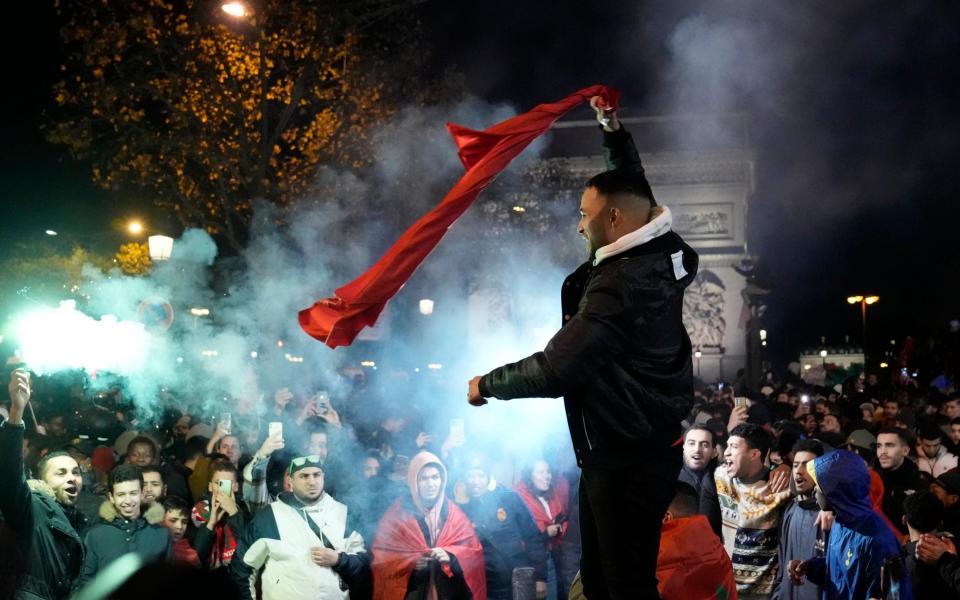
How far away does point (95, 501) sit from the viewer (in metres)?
6.90

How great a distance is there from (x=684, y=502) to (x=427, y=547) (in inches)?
78.8

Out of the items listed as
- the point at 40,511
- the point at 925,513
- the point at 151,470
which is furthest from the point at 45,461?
the point at 925,513

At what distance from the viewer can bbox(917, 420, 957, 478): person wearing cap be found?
898 centimetres

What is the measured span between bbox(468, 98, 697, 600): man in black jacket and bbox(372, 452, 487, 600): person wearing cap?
10.4 feet

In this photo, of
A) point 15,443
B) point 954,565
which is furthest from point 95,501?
point 954,565

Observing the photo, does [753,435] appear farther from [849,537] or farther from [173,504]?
[173,504]

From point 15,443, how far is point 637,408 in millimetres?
3272

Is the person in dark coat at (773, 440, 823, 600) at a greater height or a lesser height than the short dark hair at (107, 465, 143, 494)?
lesser

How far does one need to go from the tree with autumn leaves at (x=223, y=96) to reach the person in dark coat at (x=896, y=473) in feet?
41.2

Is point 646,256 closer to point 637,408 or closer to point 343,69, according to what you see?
point 637,408

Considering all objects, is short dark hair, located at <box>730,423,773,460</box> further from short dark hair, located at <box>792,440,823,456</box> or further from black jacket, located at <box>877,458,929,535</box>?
black jacket, located at <box>877,458,929,535</box>

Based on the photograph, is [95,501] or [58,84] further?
[58,84]

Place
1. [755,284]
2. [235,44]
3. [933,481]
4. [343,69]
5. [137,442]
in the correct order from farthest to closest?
1. [755,284]
2. [343,69]
3. [235,44]
4. [137,442]
5. [933,481]

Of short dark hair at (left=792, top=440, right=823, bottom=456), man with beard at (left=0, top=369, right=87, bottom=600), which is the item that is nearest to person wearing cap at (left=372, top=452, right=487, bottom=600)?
man with beard at (left=0, top=369, right=87, bottom=600)
